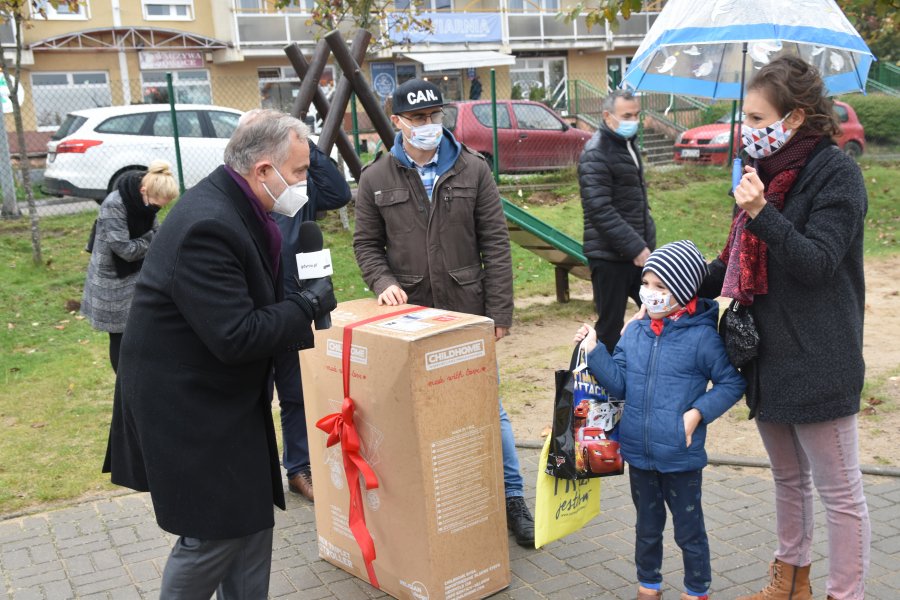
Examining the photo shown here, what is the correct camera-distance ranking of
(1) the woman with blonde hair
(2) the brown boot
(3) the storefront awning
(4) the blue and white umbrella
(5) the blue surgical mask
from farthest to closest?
(3) the storefront awning < (5) the blue surgical mask < (1) the woman with blonde hair < (4) the blue and white umbrella < (2) the brown boot

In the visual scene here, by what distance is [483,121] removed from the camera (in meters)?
14.5

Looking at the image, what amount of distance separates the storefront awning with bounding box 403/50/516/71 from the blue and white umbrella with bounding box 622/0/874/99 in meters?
25.1

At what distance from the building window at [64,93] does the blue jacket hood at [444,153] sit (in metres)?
19.5

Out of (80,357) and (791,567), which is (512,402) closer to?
(791,567)

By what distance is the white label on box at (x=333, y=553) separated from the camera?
3.86 metres

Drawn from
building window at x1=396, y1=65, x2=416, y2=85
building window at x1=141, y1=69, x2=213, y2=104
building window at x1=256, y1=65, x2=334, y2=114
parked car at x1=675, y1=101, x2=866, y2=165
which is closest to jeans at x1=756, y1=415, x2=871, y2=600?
parked car at x1=675, y1=101, x2=866, y2=165

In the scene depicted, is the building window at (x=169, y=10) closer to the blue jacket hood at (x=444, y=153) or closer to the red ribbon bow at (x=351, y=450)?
the blue jacket hood at (x=444, y=153)

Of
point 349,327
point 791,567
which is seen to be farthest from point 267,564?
point 791,567

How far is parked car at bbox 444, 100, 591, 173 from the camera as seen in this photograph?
14.4 metres

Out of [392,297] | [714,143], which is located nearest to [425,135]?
[392,297]

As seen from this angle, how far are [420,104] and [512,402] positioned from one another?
108 inches

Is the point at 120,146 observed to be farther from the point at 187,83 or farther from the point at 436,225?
the point at 187,83

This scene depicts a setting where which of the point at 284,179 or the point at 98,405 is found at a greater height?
the point at 284,179

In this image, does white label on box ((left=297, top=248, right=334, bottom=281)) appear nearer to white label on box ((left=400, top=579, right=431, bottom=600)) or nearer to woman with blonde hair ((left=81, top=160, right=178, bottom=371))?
white label on box ((left=400, top=579, right=431, bottom=600))
